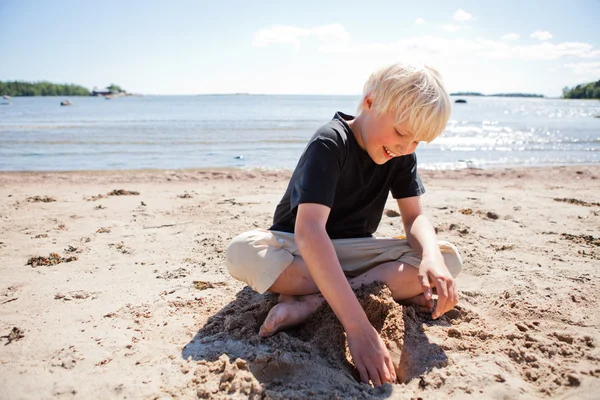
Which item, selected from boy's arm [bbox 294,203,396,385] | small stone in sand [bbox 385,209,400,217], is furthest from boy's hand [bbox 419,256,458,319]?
small stone in sand [bbox 385,209,400,217]

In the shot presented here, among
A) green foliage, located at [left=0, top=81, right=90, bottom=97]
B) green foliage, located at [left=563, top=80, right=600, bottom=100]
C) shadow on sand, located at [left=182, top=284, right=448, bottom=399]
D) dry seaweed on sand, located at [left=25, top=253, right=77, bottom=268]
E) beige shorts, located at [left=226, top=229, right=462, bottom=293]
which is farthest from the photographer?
green foliage, located at [left=0, top=81, right=90, bottom=97]

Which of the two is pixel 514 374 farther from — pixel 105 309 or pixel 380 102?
pixel 105 309

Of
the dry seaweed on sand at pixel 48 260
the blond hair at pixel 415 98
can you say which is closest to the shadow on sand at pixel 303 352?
the blond hair at pixel 415 98

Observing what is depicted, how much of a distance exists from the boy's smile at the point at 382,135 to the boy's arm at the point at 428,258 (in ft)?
1.38

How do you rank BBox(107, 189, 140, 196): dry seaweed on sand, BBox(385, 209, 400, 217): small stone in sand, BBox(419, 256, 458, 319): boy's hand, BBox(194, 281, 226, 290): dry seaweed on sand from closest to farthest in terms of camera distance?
BBox(419, 256, 458, 319): boy's hand
BBox(194, 281, 226, 290): dry seaweed on sand
BBox(385, 209, 400, 217): small stone in sand
BBox(107, 189, 140, 196): dry seaweed on sand

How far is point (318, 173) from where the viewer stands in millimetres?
1785

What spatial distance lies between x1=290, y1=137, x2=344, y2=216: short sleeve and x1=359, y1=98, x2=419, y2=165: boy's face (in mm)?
167

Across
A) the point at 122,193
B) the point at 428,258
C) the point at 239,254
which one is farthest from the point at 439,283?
the point at 122,193

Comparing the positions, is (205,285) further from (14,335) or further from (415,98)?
(415,98)

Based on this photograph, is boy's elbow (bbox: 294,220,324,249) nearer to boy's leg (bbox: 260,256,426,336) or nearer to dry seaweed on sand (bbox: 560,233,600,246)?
boy's leg (bbox: 260,256,426,336)

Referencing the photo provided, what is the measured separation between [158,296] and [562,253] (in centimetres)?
269

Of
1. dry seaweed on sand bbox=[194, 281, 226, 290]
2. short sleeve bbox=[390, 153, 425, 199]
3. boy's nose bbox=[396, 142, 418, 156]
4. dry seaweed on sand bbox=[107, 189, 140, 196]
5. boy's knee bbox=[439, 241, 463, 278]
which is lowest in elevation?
dry seaweed on sand bbox=[194, 281, 226, 290]

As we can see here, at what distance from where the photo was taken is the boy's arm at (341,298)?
165 cm

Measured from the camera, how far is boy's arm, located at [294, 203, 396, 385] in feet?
5.42
